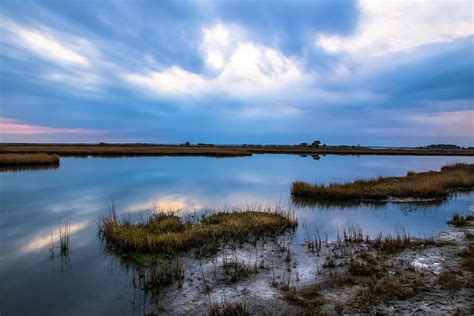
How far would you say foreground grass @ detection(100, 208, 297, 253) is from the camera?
1027 cm

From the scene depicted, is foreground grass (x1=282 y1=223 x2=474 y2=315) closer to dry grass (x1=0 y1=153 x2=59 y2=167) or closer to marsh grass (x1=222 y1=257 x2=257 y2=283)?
marsh grass (x1=222 y1=257 x2=257 y2=283)

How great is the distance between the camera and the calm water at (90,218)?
7312 millimetres

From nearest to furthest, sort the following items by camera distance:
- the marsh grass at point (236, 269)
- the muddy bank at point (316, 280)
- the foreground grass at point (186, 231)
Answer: the muddy bank at point (316, 280) → the marsh grass at point (236, 269) → the foreground grass at point (186, 231)

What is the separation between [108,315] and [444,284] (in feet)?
26.5

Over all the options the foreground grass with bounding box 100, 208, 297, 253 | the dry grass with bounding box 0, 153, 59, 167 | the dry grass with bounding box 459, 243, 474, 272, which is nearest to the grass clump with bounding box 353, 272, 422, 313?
the dry grass with bounding box 459, 243, 474, 272

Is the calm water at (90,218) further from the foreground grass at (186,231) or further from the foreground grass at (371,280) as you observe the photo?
the foreground grass at (371,280)

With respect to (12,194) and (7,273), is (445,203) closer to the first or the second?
(7,273)

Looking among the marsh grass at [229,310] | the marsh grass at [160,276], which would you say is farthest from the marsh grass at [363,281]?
the marsh grass at [160,276]

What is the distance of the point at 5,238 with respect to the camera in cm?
1177

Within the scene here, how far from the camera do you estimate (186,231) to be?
11.3 meters

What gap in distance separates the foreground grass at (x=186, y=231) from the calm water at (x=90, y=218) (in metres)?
0.80

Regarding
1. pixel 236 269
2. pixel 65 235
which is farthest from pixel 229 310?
pixel 65 235

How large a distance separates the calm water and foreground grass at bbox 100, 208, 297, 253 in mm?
803

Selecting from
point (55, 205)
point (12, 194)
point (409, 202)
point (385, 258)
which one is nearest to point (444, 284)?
point (385, 258)
